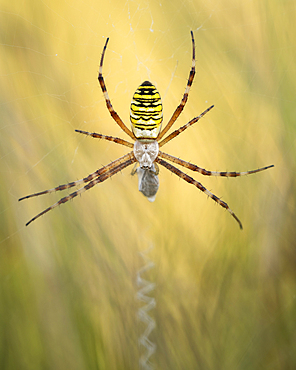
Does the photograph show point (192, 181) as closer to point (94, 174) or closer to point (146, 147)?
point (146, 147)

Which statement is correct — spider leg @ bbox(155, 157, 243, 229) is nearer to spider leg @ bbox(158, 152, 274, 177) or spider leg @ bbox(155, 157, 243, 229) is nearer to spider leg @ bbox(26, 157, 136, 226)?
spider leg @ bbox(158, 152, 274, 177)

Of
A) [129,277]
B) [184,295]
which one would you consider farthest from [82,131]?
[184,295]

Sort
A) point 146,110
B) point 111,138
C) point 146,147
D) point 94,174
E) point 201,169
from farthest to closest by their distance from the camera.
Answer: point 146,147 < point 201,169 < point 94,174 < point 111,138 < point 146,110

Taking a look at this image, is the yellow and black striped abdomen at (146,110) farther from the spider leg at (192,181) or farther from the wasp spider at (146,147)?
the spider leg at (192,181)

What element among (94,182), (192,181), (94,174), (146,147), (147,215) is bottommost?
(147,215)

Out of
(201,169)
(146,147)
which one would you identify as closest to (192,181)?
(201,169)

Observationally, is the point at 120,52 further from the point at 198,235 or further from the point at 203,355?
the point at 203,355

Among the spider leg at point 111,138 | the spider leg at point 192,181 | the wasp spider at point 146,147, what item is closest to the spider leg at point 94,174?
the wasp spider at point 146,147
